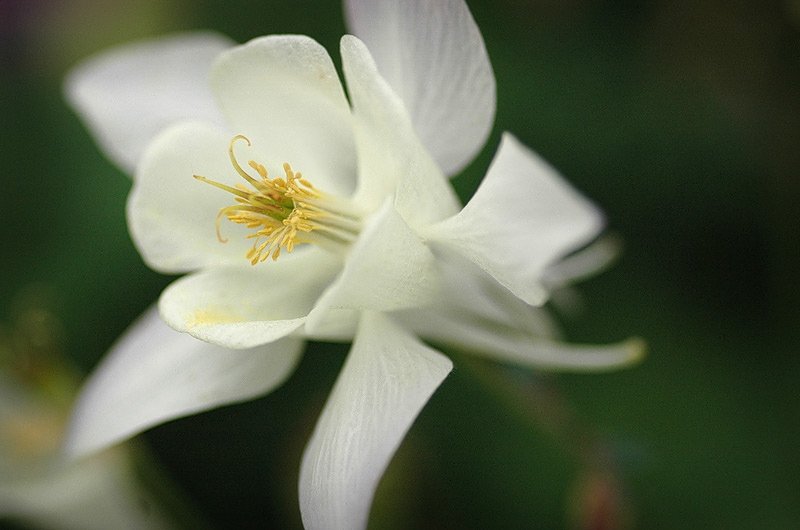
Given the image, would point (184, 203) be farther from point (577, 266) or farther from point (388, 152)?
point (577, 266)

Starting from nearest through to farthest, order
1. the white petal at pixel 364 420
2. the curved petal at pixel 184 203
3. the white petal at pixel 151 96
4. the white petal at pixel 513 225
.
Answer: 1. the white petal at pixel 364 420
2. the white petal at pixel 513 225
3. the curved petal at pixel 184 203
4. the white petal at pixel 151 96

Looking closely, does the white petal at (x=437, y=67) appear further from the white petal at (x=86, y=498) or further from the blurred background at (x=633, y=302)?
the white petal at (x=86, y=498)

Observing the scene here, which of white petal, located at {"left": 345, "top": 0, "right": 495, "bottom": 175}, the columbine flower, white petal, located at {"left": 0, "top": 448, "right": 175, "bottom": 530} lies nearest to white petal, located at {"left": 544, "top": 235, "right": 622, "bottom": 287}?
the columbine flower

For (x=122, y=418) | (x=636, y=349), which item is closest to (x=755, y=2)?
(x=636, y=349)

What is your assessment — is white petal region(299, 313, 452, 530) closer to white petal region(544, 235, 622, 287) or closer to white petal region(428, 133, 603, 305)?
white petal region(428, 133, 603, 305)

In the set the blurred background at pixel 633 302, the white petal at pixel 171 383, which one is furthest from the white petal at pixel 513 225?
the blurred background at pixel 633 302

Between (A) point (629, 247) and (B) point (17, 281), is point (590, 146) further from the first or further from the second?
(B) point (17, 281)
